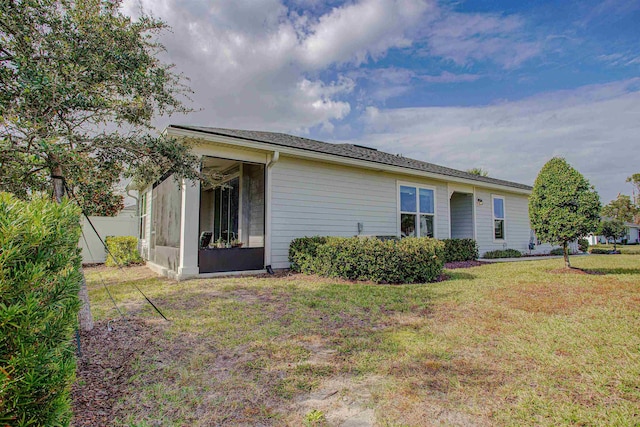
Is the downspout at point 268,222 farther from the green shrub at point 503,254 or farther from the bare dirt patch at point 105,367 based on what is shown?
the green shrub at point 503,254

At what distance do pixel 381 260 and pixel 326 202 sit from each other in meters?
2.95

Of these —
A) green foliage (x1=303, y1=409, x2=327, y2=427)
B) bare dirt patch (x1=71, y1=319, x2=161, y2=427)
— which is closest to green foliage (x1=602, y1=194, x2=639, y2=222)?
green foliage (x1=303, y1=409, x2=327, y2=427)

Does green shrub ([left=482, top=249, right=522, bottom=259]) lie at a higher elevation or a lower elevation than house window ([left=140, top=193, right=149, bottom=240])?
lower

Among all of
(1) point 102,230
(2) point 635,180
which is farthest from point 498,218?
(2) point 635,180

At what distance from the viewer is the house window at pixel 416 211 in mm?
10969

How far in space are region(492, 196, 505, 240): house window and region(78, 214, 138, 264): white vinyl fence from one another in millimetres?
16010

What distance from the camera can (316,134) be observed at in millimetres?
17719

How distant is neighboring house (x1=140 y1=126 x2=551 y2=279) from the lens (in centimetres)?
734

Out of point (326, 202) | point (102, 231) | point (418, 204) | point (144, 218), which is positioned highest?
point (418, 204)

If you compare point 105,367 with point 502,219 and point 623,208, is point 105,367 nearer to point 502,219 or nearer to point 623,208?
point 502,219

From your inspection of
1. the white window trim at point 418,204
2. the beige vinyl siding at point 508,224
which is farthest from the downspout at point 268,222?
the beige vinyl siding at point 508,224

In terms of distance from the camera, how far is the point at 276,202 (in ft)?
27.1

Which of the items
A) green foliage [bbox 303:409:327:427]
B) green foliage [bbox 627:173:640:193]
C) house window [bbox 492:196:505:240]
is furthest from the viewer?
green foliage [bbox 627:173:640:193]

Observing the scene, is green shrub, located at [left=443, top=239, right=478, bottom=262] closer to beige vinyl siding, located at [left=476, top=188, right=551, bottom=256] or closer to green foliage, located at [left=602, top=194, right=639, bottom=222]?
beige vinyl siding, located at [left=476, top=188, right=551, bottom=256]
